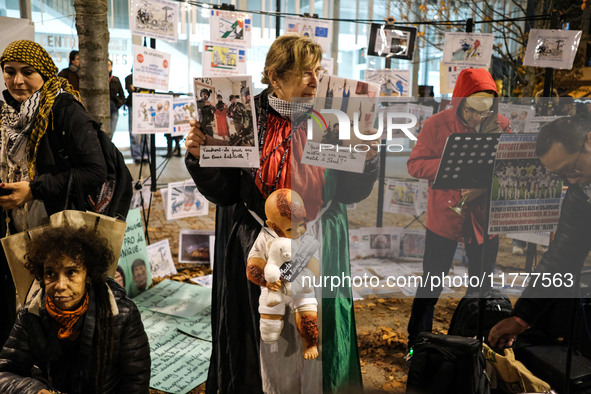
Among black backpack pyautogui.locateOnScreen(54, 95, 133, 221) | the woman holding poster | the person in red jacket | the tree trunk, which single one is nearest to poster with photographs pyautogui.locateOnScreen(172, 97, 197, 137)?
the tree trunk

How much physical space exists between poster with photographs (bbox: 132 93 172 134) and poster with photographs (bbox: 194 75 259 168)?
110 inches

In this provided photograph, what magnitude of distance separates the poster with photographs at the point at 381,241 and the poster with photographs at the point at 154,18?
3.00 metres

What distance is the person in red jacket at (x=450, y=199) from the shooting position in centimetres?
166

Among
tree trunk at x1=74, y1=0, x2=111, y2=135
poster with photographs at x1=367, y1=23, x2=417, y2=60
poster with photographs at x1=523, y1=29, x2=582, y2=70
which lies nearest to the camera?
tree trunk at x1=74, y1=0, x2=111, y2=135

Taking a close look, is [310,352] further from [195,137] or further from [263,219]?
[195,137]

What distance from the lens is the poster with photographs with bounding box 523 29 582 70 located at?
4.44 metres

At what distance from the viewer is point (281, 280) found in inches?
68.9

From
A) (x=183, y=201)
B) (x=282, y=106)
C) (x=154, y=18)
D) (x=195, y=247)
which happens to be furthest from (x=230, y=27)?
(x=282, y=106)

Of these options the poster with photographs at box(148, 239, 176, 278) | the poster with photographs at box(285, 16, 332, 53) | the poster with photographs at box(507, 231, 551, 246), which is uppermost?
the poster with photographs at box(285, 16, 332, 53)

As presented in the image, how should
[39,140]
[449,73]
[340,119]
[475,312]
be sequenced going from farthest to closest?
[449,73] → [39,140] → [475,312] → [340,119]

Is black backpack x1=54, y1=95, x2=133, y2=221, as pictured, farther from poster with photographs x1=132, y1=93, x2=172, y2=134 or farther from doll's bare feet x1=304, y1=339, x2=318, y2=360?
poster with photographs x1=132, y1=93, x2=172, y2=134

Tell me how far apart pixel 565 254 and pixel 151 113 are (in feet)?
11.9

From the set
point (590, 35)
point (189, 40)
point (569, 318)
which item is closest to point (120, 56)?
point (189, 40)

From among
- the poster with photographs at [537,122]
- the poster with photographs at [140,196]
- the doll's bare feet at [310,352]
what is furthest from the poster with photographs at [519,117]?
the poster with photographs at [140,196]
